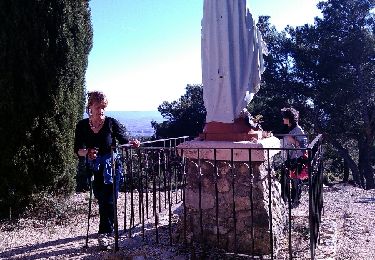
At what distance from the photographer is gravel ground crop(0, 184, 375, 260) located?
399 cm

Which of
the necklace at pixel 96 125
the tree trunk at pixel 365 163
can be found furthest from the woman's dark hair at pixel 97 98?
the tree trunk at pixel 365 163

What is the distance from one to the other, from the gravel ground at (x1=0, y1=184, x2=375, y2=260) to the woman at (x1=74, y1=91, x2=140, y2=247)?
0.39 meters

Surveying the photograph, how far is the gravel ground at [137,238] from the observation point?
399 centimetres

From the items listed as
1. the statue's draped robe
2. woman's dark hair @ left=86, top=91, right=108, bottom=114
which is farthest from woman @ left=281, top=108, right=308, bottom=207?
woman's dark hair @ left=86, top=91, right=108, bottom=114

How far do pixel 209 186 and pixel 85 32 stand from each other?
425 centimetres

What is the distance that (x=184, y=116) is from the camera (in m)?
21.9

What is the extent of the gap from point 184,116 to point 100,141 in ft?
57.4

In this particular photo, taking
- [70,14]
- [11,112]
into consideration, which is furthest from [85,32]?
[11,112]

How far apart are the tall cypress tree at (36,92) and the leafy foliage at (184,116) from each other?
13.9 meters

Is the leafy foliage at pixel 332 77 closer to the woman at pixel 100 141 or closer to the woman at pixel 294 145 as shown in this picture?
the woman at pixel 294 145

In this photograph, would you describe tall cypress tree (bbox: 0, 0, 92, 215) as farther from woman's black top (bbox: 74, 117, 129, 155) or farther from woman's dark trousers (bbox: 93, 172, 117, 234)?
woman's dark trousers (bbox: 93, 172, 117, 234)

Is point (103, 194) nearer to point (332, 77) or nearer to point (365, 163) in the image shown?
point (332, 77)

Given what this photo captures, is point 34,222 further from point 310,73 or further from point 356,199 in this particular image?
point 310,73

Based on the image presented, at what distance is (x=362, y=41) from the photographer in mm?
18234
